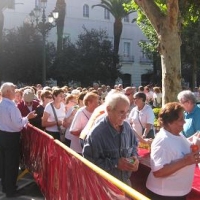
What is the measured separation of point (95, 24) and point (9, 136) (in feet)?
140

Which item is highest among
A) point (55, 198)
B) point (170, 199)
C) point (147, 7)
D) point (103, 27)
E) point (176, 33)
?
point (103, 27)

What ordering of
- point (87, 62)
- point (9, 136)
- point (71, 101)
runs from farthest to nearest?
point (87, 62), point (71, 101), point (9, 136)

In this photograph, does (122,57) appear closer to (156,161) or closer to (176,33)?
(176,33)

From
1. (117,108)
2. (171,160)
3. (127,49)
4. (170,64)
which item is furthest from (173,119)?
(127,49)

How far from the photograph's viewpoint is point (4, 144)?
23.5 feet

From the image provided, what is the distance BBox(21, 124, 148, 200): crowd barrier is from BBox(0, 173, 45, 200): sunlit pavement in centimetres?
34

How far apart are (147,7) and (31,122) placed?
4312mm

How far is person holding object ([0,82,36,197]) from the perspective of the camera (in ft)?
22.6

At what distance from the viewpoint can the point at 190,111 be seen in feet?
18.9

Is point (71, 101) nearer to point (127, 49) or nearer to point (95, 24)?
point (95, 24)

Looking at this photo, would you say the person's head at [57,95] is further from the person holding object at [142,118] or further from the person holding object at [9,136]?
the person holding object at [142,118]

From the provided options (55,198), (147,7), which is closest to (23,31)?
(147,7)

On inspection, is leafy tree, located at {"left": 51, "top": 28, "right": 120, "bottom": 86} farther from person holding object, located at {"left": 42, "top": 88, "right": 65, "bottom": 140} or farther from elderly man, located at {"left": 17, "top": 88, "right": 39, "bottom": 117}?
person holding object, located at {"left": 42, "top": 88, "right": 65, "bottom": 140}

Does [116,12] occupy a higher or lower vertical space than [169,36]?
higher
